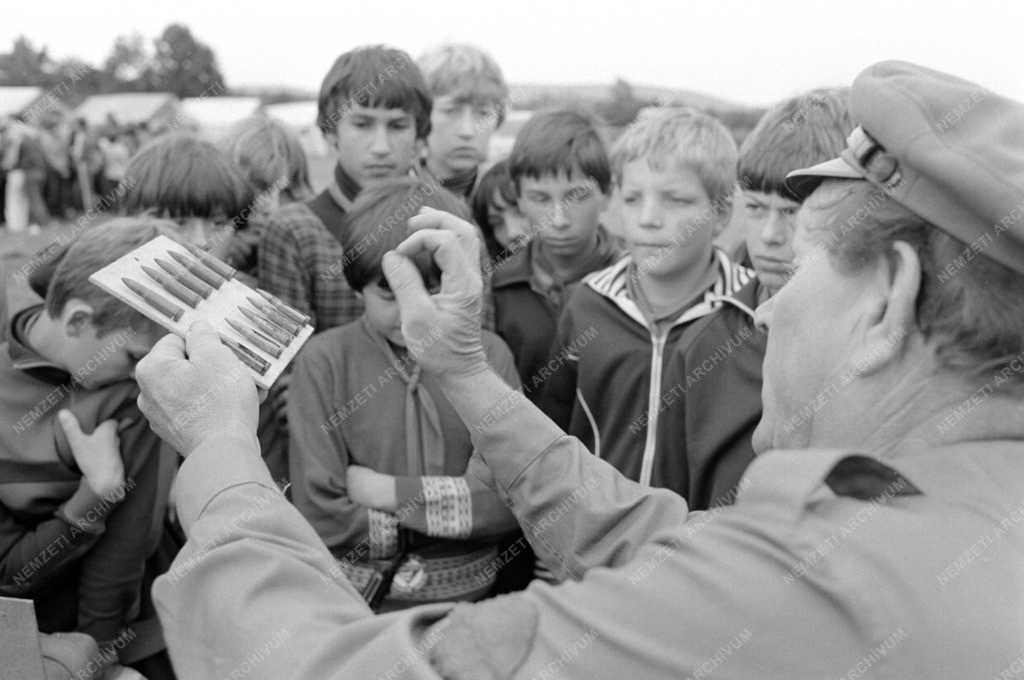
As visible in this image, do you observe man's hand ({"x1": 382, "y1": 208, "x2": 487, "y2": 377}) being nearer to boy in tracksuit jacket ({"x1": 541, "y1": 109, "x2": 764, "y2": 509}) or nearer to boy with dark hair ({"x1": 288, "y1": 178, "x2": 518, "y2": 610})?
boy with dark hair ({"x1": 288, "y1": 178, "x2": 518, "y2": 610})

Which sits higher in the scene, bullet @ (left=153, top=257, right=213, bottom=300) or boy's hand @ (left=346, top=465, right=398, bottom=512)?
bullet @ (left=153, top=257, right=213, bottom=300)

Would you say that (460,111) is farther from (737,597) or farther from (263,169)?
(737,597)

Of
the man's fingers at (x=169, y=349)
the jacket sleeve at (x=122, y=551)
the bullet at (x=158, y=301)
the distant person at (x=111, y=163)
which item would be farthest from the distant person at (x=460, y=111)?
the distant person at (x=111, y=163)

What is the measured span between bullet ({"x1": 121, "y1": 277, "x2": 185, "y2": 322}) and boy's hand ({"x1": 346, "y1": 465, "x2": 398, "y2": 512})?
1.12m

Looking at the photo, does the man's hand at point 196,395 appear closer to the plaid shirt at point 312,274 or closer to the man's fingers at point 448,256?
the man's fingers at point 448,256

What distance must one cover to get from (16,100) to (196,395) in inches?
1153

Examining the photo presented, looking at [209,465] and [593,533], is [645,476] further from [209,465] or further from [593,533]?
[209,465]

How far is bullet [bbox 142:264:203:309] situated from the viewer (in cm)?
206

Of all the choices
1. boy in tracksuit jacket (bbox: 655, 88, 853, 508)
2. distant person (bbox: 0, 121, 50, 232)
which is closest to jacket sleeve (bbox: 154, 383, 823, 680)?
boy in tracksuit jacket (bbox: 655, 88, 853, 508)

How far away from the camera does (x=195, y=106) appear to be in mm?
34312

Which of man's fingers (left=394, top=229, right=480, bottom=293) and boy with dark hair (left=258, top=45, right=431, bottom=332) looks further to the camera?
boy with dark hair (left=258, top=45, right=431, bottom=332)

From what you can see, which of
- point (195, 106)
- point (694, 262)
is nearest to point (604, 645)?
point (694, 262)

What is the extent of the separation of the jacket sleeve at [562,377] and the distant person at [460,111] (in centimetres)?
125

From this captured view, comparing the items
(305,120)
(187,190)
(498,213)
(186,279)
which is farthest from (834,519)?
(305,120)
